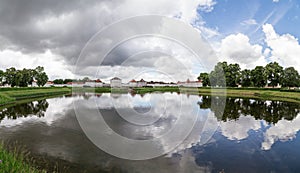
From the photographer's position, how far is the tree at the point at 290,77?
71938mm

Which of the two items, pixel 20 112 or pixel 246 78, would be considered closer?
pixel 20 112

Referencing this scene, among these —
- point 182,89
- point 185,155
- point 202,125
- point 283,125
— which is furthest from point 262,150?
point 182,89

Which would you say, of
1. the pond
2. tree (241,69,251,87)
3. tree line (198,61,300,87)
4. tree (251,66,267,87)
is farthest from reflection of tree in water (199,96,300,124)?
tree (241,69,251,87)

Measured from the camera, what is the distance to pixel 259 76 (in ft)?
232

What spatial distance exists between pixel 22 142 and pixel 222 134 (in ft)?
39.9

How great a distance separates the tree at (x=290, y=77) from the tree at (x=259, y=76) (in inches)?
289

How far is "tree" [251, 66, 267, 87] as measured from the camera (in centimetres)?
7037

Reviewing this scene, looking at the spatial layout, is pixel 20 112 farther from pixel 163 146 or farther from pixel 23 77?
pixel 23 77

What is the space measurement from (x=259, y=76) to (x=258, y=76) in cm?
36

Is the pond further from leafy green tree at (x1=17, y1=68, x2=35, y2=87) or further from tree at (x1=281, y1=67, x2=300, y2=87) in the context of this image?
leafy green tree at (x1=17, y1=68, x2=35, y2=87)

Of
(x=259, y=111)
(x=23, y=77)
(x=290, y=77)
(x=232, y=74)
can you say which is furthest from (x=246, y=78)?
(x=23, y=77)

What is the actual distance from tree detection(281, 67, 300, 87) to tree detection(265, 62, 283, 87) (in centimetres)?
347

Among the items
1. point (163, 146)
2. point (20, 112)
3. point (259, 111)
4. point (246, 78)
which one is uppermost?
point (246, 78)

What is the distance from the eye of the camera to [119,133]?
13242 millimetres
